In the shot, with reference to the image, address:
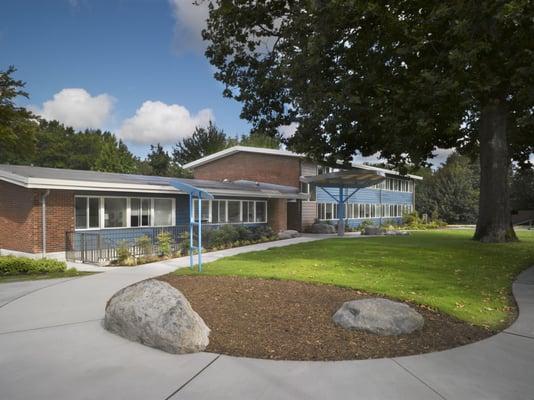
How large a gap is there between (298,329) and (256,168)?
81.2ft

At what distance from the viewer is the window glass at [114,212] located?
1675cm

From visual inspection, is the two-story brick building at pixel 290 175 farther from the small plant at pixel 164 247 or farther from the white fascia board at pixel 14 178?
the white fascia board at pixel 14 178

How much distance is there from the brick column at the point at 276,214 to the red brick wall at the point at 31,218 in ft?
43.6

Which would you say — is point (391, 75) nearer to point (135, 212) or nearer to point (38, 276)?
point (135, 212)

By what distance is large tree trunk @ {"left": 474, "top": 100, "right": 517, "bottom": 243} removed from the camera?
17.3 m

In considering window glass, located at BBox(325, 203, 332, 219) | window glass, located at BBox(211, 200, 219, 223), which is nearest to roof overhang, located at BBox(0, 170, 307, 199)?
window glass, located at BBox(211, 200, 219, 223)

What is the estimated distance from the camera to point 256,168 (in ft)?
99.3

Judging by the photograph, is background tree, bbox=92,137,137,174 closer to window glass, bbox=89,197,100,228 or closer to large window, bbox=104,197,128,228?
large window, bbox=104,197,128,228

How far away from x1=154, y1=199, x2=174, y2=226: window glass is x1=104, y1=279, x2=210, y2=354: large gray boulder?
43.2 feet

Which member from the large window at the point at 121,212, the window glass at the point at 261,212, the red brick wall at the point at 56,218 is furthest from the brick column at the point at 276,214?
the red brick wall at the point at 56,218

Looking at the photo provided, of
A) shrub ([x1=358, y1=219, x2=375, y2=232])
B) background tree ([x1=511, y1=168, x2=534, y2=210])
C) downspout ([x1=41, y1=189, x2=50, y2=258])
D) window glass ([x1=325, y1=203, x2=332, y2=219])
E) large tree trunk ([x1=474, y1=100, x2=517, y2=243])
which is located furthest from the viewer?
background tree ([x1=511, y1=168, x2=534, y2=210])

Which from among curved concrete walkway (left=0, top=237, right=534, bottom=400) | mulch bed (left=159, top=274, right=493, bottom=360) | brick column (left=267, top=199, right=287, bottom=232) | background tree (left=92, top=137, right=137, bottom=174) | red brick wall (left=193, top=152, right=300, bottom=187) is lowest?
curved concrete walkway (left=0, top=237, right=534, bottom=400)

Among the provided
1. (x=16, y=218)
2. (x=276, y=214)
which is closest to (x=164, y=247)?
(x=16, y=218)

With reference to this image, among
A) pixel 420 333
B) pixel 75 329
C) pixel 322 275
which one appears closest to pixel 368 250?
pixel 322 275
